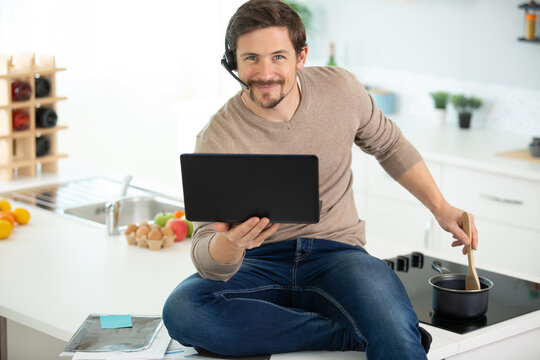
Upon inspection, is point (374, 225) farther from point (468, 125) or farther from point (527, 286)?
point (527, 286)

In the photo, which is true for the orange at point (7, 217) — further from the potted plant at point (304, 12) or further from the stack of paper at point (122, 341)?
the potted plant at point (304, 12)

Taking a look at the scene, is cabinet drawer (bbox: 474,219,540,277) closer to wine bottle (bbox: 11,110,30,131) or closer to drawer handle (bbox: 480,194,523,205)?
drawer handle (bbox: 480,194,523,205)

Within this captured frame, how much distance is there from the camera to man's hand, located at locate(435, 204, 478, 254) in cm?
217

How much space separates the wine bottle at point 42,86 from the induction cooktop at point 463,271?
165 cm

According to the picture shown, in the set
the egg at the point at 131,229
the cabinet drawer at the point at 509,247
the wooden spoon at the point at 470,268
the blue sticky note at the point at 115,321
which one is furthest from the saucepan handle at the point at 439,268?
the cabinet drawer at the point at 509,247

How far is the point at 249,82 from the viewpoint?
211 centimetres

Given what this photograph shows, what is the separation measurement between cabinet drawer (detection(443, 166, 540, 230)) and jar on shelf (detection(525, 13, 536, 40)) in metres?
0.81

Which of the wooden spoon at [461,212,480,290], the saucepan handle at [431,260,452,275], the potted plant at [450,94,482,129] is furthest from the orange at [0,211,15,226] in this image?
the potted plant at [450,94,482,129]

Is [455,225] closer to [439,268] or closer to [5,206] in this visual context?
[439,268]

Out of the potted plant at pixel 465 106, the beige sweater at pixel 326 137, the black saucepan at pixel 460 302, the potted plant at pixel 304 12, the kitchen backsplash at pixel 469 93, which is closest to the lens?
the black saucepan at pixel 460 302

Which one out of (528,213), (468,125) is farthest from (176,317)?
(468,125)

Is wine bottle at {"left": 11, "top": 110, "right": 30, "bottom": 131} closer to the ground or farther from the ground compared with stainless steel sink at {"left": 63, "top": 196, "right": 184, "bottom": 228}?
farther from the ground

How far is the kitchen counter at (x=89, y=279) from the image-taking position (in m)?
2.04

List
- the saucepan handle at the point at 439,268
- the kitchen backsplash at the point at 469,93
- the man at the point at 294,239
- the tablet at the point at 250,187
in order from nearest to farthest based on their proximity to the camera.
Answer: the tablet at the point at 250,187, the man at the point at 294,239, the saucepan handle at the point at 439,268, the kitchen backsplash at the point at 469,93
